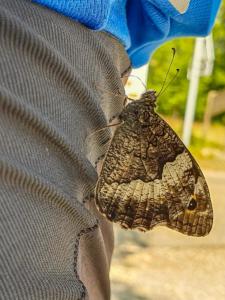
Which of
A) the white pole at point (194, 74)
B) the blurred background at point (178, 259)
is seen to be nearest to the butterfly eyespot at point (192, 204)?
the blurred background at point (178, 259)

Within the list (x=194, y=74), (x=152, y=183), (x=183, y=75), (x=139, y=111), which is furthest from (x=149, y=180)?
(x=183, y=75)

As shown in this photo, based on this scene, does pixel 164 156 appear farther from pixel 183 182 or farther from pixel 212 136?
pixel 212 136

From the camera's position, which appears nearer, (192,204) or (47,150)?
(47,150)

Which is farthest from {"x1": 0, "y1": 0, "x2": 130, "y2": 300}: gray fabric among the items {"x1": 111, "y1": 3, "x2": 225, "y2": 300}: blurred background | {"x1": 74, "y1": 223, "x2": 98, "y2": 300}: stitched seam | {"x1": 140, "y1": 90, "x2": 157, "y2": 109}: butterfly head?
{"x1": 111, "y1": 3, "x2": 225, "y2": 300}: blurred background

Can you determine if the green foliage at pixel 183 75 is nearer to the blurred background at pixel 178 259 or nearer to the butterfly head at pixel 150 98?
the blurred background at pixel 178 259

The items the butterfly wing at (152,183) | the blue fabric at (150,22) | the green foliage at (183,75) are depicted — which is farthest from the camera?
the green foliage at (183,75)

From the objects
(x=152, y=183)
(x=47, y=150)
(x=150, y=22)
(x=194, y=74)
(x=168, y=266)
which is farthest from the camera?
(x=194, y=74)

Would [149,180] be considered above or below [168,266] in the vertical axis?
above

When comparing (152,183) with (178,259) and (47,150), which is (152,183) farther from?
(178,259)
